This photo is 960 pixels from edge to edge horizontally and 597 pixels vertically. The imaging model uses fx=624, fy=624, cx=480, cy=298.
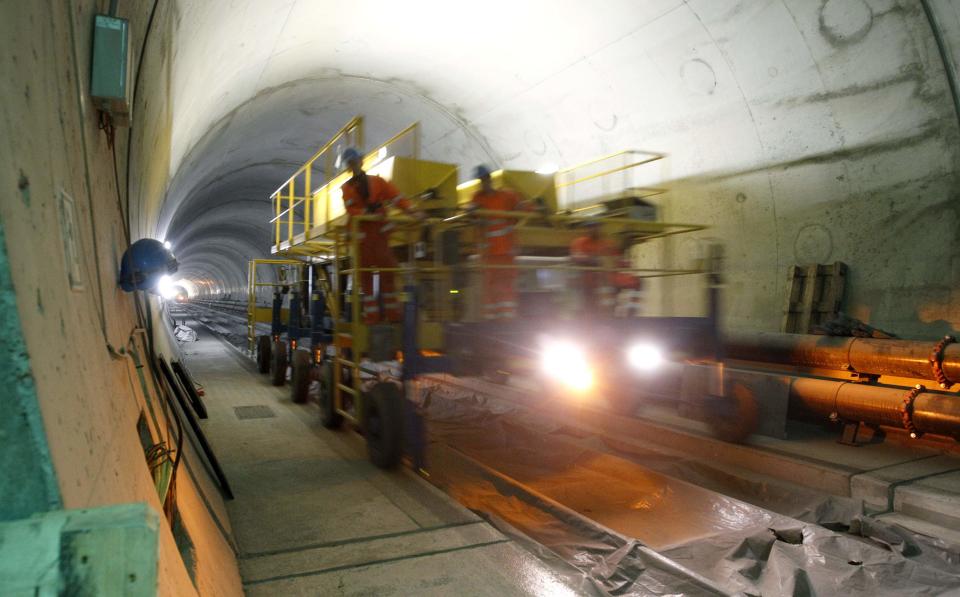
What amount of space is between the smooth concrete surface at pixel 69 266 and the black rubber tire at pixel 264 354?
930 centimetres

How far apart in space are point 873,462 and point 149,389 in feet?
19.9

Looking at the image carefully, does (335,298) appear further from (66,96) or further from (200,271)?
(200,271)

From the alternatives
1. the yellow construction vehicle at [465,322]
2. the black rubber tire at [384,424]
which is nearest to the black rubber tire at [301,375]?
the yellow construction vehicle at [465,322]

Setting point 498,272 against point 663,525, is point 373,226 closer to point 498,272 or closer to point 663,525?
point 498,272

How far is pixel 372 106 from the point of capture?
12422 mm

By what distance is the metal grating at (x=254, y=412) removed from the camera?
8172 millimetres

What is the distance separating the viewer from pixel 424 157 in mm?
13953

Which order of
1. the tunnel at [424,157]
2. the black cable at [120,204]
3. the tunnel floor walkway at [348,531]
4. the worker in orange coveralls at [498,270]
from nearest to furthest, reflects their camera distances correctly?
1. the tunnel at [424,157]
2. the black cable at [120,204]
3. the tunnel floor walkway at [348,531]
4. the worker in orange coveralls at [498,270]

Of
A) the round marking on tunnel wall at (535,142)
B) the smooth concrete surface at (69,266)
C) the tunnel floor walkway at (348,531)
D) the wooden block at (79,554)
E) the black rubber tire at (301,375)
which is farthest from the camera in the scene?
the round marking on tunnel wall at (535,142)

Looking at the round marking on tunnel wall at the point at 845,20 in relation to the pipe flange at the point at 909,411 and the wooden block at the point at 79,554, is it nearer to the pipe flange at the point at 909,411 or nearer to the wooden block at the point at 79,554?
the pipe flange at the point at 909,411

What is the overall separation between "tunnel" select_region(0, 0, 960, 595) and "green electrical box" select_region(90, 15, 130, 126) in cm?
2

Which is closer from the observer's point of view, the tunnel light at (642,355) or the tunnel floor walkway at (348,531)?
the tunnel floor walkway at (348,531)

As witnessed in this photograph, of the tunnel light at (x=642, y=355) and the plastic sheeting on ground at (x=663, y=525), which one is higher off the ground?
the tunnel light at (x=642, y=355)

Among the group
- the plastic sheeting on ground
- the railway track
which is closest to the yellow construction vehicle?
the railway track
